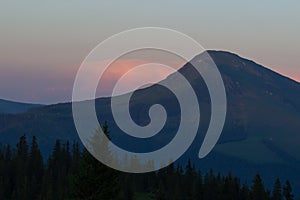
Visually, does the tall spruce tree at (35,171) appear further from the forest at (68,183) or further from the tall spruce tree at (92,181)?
the tall spruce tree at (92,181)

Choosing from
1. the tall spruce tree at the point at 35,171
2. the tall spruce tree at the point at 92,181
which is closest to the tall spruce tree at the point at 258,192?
the tall spruce tree at the point at 35,171

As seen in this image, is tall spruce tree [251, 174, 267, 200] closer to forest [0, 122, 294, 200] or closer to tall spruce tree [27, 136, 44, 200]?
forest [0, 122, 294, 200]

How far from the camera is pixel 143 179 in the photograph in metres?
136

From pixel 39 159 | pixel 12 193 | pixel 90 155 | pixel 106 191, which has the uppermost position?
pixel 39 159

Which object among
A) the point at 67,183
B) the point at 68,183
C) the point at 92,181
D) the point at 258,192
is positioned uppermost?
the point at 67,183

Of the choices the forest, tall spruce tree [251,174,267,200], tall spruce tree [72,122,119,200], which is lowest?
tall spruce tree [72,122,119,200]

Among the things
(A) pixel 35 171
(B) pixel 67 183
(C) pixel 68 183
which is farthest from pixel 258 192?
(A) pixel 35 171

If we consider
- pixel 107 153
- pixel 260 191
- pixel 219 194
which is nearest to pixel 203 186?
pixel 219 194

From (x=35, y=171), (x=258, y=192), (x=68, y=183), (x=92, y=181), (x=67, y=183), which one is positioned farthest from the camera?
(x=35, y=171)

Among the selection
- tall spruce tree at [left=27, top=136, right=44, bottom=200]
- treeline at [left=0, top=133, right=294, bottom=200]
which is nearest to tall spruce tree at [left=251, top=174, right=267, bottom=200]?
treeline at [left=0, top=133, right=294, bottom=200]

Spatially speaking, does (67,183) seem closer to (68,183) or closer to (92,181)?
(68,183)

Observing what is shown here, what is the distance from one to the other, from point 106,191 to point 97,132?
4879mm

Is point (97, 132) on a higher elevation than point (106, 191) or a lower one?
higher

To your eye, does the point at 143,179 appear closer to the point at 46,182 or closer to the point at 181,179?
the point at 181,179
